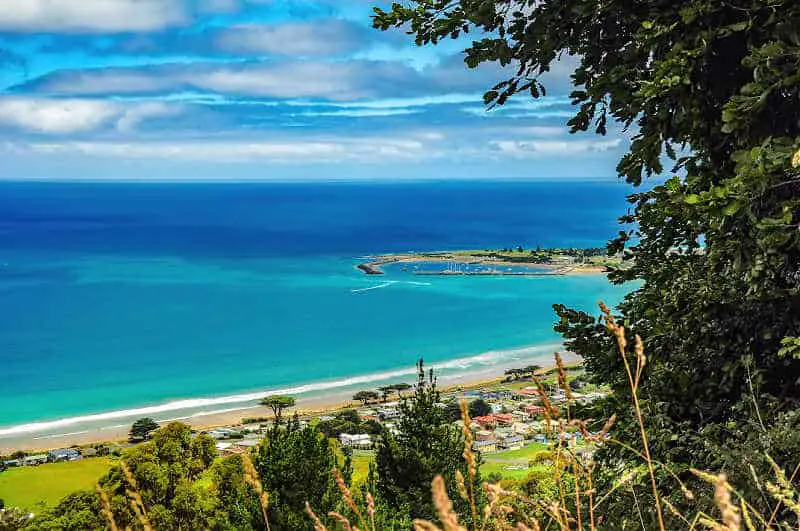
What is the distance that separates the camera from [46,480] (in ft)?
116

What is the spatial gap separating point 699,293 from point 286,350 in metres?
66.8

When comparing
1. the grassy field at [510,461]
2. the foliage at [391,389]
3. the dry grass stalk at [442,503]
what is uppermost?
the foliage at [391,389]

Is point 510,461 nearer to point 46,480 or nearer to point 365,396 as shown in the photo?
point 365,396

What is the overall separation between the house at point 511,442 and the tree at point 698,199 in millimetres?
36670

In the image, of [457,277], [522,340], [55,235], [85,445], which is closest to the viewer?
[85,445]

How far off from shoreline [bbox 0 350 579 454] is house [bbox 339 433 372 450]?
7548 millimetres

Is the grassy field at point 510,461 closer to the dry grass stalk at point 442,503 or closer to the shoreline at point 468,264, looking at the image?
the dry grass stalk at point 442,503

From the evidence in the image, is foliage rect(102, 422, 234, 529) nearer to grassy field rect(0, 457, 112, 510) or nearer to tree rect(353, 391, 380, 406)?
grassy field rect(0, 457, 112, 510)

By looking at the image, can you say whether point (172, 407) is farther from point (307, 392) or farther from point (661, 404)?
point (661, 404)

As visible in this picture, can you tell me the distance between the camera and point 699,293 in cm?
566

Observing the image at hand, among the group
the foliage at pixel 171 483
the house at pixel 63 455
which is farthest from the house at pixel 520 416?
the foliage at pixel 171 483

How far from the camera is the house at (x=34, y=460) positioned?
39.5 metres

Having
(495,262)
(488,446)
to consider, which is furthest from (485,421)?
(495,262)

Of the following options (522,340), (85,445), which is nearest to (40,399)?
(85,445)
